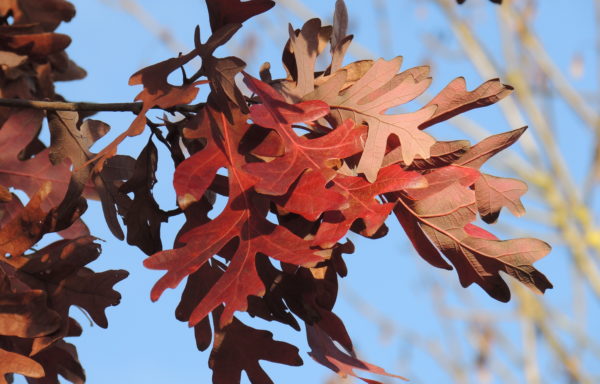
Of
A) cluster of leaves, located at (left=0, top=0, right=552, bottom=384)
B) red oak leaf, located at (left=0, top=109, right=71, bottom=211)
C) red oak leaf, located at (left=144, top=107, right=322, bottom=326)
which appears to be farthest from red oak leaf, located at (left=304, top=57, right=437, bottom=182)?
red oak leaf, located at (left=0, top=109, right=71, bottom=211)

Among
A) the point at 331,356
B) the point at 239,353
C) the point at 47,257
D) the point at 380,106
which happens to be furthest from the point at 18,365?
the point at 380,106

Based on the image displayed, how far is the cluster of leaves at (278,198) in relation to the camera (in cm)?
76

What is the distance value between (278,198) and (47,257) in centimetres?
27

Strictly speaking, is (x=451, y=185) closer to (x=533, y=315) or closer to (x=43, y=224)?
(x=43, y=224)

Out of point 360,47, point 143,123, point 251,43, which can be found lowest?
point 143,123

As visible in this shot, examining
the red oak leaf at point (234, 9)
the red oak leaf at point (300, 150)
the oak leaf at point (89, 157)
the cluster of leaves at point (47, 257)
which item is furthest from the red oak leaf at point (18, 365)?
the red oak leaf at point (234, 9)

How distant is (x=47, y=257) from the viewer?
832mm

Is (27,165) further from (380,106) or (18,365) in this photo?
(380,106)

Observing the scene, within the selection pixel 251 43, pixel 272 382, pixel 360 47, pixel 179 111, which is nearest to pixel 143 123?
pixel 179 111

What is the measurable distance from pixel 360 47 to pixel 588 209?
203cm

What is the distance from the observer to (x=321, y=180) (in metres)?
0.75

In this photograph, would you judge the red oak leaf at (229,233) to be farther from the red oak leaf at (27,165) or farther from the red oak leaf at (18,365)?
the red oak leaf at (27,165)

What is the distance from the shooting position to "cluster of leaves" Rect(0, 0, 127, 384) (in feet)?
2.54

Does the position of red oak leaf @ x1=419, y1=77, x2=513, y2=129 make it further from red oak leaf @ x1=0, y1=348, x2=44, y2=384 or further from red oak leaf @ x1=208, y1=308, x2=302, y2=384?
red oak leaf @ x1=0, y1=348, x2=44, y2=384
